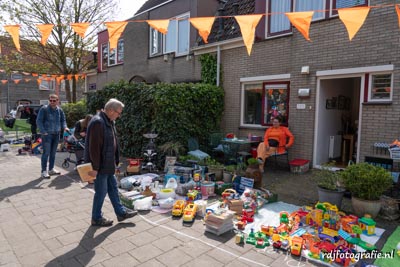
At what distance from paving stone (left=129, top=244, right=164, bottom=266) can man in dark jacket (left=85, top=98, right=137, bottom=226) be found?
2.76 ft

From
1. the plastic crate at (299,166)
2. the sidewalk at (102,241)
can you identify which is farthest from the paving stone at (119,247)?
the plastic crate at (299,166)

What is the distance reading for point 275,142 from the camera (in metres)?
7.16

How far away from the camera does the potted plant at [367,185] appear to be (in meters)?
4.17

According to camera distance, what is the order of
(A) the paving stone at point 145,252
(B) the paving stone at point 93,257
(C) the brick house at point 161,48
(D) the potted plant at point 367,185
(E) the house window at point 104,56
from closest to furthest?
(B) the paving stone at point 93,257, (A) the paving stone at point 145,252, (D) the potted plant at point 367,185, (C) the brick house at point 161,48, (E) the house window at point 104,56

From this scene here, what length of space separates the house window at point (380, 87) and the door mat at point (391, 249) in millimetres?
3205

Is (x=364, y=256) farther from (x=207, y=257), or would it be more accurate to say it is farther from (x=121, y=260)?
(x=121, y=260)

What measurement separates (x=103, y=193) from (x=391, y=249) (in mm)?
3787

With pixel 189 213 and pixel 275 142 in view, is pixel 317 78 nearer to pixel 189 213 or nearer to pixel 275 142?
pixel 275 142

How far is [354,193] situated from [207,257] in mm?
2765

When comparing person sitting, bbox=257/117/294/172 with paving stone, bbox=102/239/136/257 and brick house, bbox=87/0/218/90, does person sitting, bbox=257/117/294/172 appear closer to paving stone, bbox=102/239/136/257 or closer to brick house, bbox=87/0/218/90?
brick house, bbox=87/0/218/90

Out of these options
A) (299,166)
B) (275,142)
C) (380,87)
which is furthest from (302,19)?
(299,166)

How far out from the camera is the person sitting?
23.4 feet

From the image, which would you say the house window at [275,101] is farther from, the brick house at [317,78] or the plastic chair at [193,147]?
the plastic chair at [193,147]

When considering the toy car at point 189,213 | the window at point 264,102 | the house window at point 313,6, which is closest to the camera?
the toy car at point 189,213
